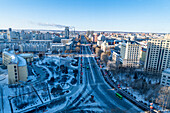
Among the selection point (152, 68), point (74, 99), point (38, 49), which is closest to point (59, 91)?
point (74, 99)

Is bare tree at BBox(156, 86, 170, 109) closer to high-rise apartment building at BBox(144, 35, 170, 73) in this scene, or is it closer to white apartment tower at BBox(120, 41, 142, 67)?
high-rise apartment building at BBox(144, 35, 170, 73)

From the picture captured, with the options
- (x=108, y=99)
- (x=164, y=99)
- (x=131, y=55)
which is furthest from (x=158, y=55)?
(x=108, y=99)

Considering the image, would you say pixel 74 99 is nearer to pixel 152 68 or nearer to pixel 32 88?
pixel 32 88

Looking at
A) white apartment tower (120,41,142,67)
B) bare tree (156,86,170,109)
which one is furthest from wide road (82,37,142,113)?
white apartment tower (120,41,142,67)

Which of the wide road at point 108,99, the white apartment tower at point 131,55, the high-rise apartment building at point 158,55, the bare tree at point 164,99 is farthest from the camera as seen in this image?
the white apartment tower at point 131,55

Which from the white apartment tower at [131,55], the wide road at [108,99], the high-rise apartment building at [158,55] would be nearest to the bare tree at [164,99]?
the wide road at [108,99]

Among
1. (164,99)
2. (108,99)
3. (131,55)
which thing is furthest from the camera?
(131,55)

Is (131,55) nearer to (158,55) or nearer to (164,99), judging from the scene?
(158,55)

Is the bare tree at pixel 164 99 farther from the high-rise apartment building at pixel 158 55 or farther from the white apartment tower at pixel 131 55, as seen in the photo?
the white apartment tower at pixel 131 55
